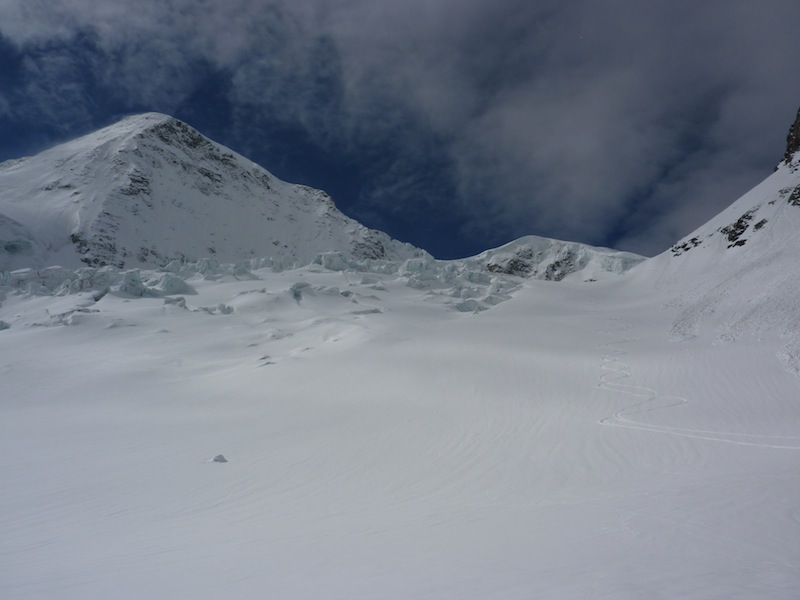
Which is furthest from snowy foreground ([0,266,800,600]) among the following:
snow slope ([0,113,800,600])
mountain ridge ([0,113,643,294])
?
mountain ridge ([0,113,643,294])

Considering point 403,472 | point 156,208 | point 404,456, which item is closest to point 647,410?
point 404,456

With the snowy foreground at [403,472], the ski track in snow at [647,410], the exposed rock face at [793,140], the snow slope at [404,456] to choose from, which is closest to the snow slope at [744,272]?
the snow slope at [404,456]

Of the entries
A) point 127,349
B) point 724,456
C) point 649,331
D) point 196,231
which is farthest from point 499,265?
point 724,456

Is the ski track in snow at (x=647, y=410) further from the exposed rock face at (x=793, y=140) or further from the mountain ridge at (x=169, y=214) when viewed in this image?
the exposed rock face at (x=793, y=140)

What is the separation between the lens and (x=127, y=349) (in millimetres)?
27766

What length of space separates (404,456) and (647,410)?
7.82 m

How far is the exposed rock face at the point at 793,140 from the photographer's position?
56.1m

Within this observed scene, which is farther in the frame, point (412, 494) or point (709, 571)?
point (412, 494)

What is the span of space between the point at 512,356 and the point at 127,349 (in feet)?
77.0

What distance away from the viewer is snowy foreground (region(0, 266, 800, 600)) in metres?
4.11

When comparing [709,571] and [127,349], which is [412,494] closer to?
[709,571]

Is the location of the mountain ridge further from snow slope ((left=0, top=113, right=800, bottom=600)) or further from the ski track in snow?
the ski track in snow

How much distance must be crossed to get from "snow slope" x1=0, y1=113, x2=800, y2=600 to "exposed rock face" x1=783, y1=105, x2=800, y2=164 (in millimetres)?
36012

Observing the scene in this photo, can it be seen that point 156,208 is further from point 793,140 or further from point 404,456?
point 793,140
